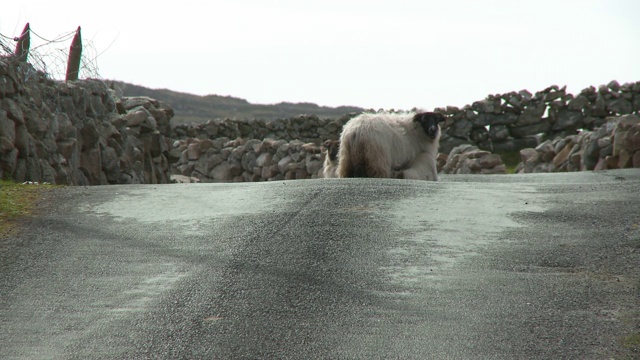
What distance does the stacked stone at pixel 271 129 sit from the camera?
2972cm

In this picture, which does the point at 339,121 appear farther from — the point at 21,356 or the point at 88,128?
the point at 21,356

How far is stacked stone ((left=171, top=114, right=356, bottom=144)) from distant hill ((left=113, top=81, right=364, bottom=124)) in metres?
21.7

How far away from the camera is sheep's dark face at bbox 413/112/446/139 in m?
12.7

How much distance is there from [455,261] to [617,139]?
11.5 metres

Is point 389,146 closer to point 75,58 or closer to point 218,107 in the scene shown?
point 75,58

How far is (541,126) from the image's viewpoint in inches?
1053

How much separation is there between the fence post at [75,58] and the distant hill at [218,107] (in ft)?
122

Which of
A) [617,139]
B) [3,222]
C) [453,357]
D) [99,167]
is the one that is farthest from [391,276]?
[617,139]

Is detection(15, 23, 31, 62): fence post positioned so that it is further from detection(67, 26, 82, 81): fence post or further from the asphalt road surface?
the asphalt road surface

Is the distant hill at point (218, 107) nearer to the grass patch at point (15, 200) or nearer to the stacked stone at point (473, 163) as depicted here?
the stacked stone at point (473, 163)

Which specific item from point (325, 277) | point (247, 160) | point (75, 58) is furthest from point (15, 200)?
point (247, 160)

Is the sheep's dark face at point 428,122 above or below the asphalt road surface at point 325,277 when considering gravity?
above

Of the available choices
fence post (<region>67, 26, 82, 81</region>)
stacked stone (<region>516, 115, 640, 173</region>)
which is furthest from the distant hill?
fence post (<region>67, 26, 82, 81</region>)

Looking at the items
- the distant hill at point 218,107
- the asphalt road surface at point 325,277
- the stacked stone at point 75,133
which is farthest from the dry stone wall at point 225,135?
the distant hill at point 218,107
